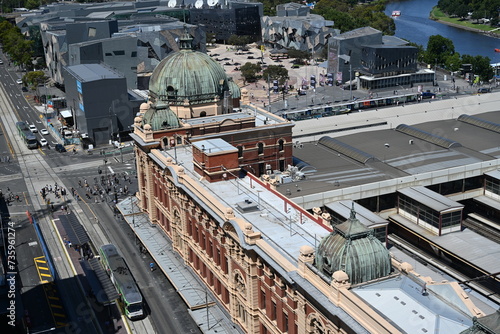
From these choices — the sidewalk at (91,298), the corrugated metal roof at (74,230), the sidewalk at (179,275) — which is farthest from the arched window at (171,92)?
the sidewalk at (91,298)

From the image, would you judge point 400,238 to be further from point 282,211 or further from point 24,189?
point 24,189

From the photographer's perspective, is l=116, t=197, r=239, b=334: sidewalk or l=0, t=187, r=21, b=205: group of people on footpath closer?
l=116, t=197, r=239, b=334: sidewalk

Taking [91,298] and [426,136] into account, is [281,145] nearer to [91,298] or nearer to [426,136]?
[426,136]

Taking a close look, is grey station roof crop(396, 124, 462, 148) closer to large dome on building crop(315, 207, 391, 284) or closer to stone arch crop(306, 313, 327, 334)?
large dome on building crop(315, 207, 391, 284)

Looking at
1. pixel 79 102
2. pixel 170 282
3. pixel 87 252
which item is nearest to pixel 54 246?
pixel 87 252

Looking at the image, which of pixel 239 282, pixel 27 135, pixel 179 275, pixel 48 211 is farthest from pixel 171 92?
pixel 27 135

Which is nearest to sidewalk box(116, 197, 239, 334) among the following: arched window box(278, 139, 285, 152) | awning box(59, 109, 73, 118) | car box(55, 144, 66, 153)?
arched window box(278, 139, 285, 152)
